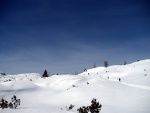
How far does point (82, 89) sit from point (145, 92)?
38.4 feet

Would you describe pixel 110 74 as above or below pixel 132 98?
above

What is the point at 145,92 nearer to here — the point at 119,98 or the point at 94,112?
the point at 119,98

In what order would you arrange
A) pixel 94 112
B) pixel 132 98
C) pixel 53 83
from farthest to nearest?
pixel 53 83, pixel 132 98, pixel 94 112

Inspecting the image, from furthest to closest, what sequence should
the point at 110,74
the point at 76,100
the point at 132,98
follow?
the point at 110,74 → the point at 76,100 → the point at 132,98

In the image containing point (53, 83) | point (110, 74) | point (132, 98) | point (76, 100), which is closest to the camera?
point (132, 98)

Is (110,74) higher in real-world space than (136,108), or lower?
higher

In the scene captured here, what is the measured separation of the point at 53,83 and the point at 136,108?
1153 inches

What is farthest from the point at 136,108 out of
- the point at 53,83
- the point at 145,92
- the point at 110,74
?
the point at 110,74

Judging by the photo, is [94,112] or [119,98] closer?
[94,112]

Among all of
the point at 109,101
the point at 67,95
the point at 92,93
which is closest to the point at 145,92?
the point at 109,101

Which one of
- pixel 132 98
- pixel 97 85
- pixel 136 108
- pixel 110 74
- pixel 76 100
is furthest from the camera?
pixel 110 74

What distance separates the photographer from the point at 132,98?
95.9ft

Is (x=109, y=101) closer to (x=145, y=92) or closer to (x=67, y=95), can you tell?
(x=145, y=92)

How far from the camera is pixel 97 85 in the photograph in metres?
36.9
